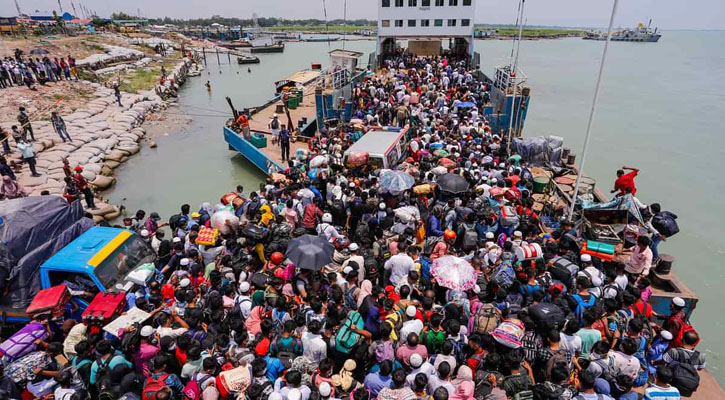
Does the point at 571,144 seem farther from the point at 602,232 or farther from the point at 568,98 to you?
the point at 602,232

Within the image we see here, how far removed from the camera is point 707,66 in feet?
172

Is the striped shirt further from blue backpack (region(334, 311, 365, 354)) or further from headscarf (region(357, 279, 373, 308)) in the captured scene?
headscarf (region(357, 279, 373, 308))

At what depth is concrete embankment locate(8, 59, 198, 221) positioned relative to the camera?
13.1m

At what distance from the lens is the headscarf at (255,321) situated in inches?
194

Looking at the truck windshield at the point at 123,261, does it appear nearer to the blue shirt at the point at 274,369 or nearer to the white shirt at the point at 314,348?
the blue shirt at the point at 274,369

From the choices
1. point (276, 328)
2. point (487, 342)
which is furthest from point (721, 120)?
point (276, 328)

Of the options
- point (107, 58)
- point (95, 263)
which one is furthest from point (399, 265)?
point (107, 58)

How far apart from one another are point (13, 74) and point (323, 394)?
93.4 ft

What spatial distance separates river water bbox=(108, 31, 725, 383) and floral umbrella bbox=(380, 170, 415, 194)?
684cm

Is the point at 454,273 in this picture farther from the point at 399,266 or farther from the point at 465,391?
the point at 465,391

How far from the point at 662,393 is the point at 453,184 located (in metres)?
4.88

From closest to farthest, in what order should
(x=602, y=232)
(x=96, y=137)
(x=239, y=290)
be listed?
1. (x=239, y=290)
2. (x=602, y=232)
3. (x=96, y=137)

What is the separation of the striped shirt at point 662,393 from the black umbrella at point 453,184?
182 inches

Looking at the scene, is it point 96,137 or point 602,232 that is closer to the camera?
point 602,232
